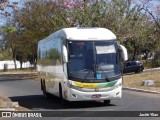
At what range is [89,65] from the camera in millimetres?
19094

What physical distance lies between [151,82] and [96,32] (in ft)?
35.4

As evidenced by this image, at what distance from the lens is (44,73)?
25.0 metres

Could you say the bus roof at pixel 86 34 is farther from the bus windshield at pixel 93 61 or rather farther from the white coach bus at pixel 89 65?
the bus windshield at pixel 93 61

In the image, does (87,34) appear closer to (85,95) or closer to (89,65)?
(89,65)

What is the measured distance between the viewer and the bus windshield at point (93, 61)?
1894 centimetres

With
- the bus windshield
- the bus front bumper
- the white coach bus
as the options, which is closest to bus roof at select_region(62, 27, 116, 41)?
the white coach bus

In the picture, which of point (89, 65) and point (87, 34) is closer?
point (89, 65)

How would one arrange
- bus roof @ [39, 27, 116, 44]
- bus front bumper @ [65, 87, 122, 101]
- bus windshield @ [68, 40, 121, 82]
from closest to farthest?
bus front bumper @ [65, 87, 122, 101], bus windshield @ [68, 40, 121, 82], bus roof @ [39, 27, 116, 44]

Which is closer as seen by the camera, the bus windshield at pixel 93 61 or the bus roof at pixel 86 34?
the bus windshield at pixel 93 61

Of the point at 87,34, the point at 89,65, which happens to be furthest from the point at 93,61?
the point at 87,34

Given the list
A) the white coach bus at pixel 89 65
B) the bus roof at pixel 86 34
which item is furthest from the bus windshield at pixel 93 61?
the bus roof at pixel 86 34

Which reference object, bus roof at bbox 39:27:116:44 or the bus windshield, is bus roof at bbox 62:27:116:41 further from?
the bus windshield

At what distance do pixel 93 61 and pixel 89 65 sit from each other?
239mm

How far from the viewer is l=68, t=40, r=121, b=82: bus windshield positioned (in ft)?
62.1
